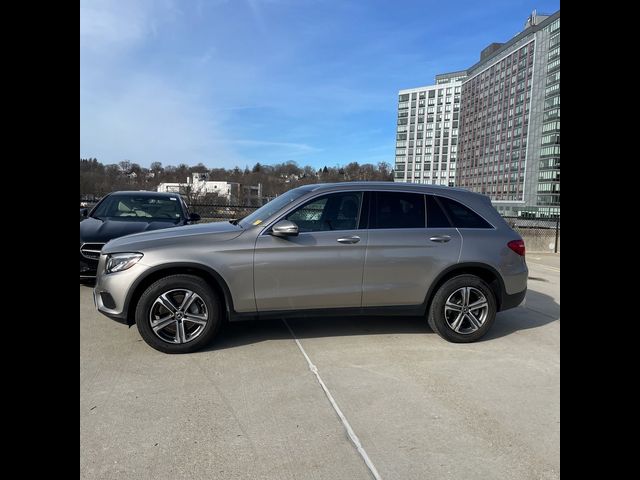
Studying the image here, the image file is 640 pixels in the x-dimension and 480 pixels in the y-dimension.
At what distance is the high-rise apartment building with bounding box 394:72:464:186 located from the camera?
150m

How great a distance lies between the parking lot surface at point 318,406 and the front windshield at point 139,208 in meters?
3.03

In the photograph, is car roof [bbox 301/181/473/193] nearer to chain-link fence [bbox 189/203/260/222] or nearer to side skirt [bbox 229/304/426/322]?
side skirt [bbox 229/304/426/322]

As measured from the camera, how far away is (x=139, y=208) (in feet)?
25.1

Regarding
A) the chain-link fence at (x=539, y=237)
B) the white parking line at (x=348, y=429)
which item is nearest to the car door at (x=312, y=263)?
the white parking line at (x=348, y=429)

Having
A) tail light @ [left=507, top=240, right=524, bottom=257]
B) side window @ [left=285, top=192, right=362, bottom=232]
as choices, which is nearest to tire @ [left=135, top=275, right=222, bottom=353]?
side window @ [left=285, top=192, right=362, bottom=232]

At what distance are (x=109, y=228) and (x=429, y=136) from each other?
511 ft

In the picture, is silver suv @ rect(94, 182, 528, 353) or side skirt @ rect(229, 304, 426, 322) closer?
silver suv @ rect(94, 182, 528, 353)

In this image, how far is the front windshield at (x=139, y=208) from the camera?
24.2ft

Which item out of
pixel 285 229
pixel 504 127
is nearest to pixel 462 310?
pixel 285 229

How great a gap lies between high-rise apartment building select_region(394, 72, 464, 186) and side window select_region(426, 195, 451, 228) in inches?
5878

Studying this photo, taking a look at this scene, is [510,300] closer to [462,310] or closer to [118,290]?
[462,310]
